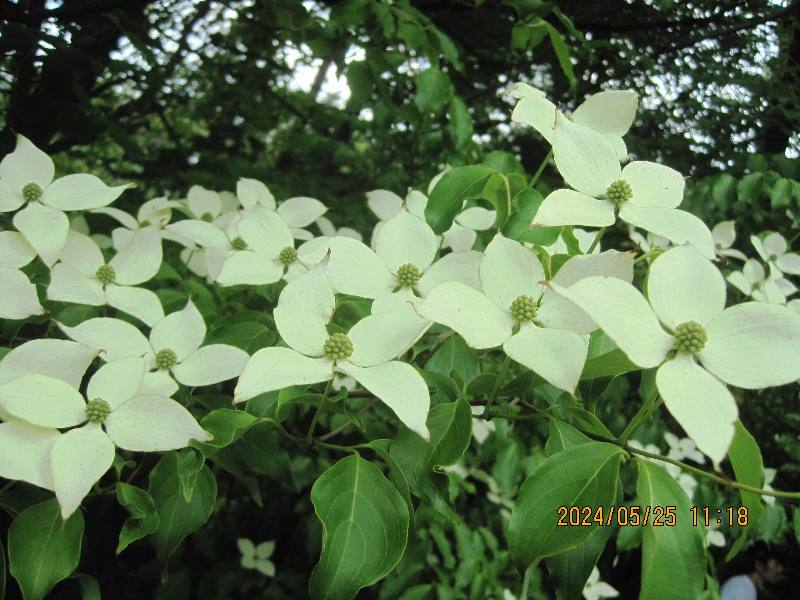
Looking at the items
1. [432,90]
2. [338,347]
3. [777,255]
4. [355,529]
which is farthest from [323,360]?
[777,255]

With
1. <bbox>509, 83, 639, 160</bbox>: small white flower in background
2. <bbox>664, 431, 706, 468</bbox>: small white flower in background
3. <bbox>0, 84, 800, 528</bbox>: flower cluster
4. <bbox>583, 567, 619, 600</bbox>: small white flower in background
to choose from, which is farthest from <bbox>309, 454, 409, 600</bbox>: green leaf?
<bbox>664, 431, 706, 468</bbox>: small white flower in background

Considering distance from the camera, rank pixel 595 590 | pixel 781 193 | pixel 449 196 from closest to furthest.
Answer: pixel 449 196 < pixel 781 193 < pixel 595 590

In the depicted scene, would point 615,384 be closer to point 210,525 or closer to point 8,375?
point 210,525

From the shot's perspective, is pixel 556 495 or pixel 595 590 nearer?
pixel 556 495

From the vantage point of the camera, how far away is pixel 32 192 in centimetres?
74

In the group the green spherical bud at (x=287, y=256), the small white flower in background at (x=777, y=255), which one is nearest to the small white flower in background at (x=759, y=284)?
the small white flower in background at (x=777, y=255)

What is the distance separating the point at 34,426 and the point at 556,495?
431mm

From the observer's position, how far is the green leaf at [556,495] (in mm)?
468

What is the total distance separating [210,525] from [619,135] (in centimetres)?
131

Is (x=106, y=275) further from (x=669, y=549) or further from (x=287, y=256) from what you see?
(x=669, y=549)

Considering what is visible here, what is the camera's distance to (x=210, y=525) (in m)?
1.51

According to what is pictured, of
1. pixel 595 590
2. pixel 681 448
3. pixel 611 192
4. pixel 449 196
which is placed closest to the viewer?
pixel 611 192

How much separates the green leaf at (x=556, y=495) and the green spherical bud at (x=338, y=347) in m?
0.18
